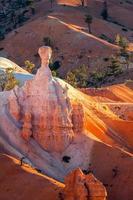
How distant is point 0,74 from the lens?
108625 millimetres

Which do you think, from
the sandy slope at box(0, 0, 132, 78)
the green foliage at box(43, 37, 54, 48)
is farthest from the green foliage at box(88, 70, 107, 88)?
the green foliage at box(43, 37, 54, 48)

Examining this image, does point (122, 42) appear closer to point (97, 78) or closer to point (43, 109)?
point (97, 78)

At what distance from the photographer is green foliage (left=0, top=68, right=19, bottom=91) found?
94.3 metres

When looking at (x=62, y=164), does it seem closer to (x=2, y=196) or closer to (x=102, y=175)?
(x=102, y=175)

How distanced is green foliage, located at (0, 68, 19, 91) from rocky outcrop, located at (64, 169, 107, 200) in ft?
106

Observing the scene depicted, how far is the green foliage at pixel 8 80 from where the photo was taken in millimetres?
94312

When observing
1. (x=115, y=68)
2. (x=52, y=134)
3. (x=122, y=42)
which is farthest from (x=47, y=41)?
(x=52, y=134)

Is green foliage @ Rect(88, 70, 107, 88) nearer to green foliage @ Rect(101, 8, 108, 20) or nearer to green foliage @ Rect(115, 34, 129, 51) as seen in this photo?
green foliage @ Rect(115, 34, 129, 51)

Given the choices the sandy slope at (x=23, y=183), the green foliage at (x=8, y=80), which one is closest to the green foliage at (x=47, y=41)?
the green foliage at (x=8, y=80)

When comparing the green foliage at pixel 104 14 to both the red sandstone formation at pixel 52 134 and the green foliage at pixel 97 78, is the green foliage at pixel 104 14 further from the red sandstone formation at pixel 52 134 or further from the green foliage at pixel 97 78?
the red sandstone formation at pixel 52 134

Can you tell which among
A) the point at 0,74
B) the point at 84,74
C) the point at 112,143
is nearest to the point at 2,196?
the point at 112,143

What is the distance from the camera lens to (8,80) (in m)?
98.9

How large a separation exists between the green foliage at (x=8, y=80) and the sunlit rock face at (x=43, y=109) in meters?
17.7

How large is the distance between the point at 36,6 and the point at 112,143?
119 meters
